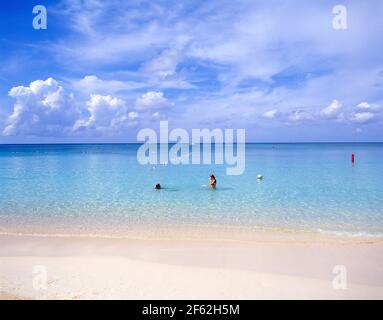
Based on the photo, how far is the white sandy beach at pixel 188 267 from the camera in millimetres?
7320

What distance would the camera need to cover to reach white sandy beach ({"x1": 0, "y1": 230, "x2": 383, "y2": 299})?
7320mm

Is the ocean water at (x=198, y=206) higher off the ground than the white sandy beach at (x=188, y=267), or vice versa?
the ocean water at (x=198, y=206)

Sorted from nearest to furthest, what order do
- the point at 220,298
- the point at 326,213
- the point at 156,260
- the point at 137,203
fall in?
the point at 220,298
the point at 156,260
the point at 326,213
the point at 137,203

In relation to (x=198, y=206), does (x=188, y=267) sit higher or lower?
lower

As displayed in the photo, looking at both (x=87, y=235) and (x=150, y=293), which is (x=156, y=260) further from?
(x=87, y=235)

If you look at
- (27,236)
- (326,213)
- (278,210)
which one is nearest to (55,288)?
(27,236)

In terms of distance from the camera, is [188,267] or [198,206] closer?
[188,267]

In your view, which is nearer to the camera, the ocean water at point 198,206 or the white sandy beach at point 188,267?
the white sandy beach at point 188,267

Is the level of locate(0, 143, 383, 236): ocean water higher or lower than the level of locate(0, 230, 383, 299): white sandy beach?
higher

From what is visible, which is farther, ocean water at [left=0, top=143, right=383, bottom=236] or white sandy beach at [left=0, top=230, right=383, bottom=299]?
ocean water at [left=0, top=143, right=383, bottom=236]

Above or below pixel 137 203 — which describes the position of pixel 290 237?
below

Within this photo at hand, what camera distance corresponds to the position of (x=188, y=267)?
29.4 ft

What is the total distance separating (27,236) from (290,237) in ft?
36.4
